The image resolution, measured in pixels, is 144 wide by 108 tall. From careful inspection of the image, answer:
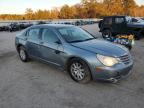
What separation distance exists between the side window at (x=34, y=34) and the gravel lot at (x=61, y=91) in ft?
Answer: 3.80

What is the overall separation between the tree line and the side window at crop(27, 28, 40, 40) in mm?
77719

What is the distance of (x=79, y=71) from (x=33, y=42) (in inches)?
89.9

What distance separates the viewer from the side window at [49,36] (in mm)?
6059

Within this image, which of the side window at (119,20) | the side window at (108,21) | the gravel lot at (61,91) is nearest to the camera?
the gravel lot at (61,91)

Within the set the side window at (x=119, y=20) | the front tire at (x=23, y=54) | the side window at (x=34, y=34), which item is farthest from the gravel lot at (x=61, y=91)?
the side window at (x=119, y=20)

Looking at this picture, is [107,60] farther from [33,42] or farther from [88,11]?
[88,11]

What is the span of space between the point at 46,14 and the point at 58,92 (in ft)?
294

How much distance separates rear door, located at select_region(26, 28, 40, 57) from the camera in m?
6.71

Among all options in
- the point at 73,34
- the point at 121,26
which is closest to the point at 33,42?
the point at 73,34

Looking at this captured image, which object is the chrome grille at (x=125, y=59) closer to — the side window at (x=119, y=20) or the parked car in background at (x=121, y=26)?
the parked car in background at (x=121, y=26)

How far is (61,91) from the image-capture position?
505cm

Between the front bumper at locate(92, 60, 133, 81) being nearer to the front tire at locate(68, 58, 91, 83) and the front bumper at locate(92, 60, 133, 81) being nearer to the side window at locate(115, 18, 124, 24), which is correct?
the front tire at locate(68, 58, 91, 83)

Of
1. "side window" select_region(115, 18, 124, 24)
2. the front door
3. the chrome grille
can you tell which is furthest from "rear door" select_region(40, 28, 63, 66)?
"side window" select_region(115, 18, 124, 24)

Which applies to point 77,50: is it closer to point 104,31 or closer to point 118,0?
point 104,31
